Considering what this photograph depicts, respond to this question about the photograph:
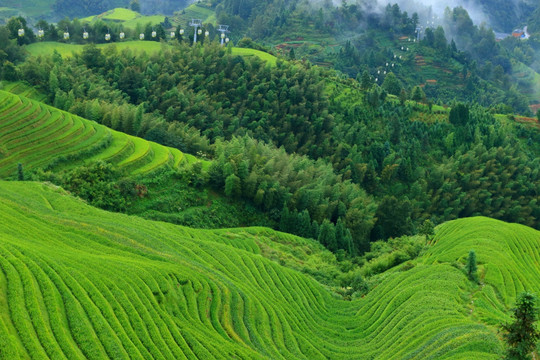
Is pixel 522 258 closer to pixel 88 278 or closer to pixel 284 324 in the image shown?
pixel 284 324

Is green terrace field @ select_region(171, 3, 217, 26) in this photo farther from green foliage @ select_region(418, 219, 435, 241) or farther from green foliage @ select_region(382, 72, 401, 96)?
green foliage @ select_region(418, 219, 435, 241)

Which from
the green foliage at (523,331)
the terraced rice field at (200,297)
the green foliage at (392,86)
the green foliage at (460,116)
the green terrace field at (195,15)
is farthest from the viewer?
the green terrace field at (195,15)

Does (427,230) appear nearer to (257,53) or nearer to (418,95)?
(418,95)

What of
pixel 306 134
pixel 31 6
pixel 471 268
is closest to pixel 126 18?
pixel 31 6

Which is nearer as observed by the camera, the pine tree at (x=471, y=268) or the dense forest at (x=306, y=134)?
the pine tree at (x=471, y=268)

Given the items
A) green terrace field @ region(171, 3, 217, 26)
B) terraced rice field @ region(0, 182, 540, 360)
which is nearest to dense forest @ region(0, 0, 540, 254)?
terraced rice field @ region(0, 182, 540, 360)

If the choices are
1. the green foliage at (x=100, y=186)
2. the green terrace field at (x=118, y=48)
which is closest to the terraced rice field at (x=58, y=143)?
the green foliage at (x=100, y=186)

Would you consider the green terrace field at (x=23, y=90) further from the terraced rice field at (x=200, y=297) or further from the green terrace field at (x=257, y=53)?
the green terrace field at (x=257, y=53)
